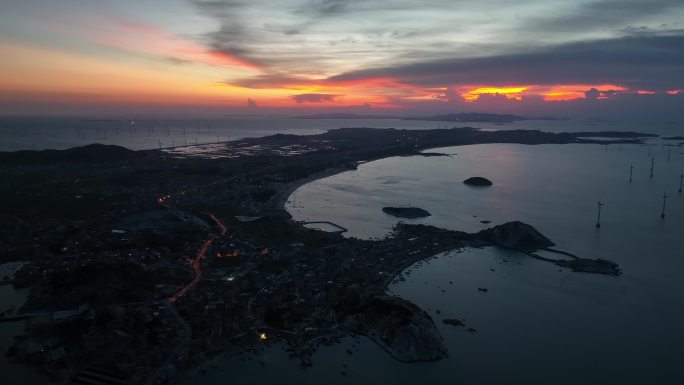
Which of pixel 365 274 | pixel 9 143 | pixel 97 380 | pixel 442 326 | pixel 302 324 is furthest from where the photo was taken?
pixel 9 143

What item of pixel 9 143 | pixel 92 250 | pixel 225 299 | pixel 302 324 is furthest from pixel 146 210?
pixel 9 143

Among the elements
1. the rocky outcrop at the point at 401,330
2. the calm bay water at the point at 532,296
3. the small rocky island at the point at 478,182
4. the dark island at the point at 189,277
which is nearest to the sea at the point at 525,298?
the calm bay water at the point at 532,296

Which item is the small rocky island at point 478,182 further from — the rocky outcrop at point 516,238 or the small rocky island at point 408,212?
the rocky outcrop at point 516,238

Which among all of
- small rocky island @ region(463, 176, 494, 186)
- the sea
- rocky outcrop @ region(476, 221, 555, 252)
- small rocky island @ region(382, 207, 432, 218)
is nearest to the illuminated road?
the sea

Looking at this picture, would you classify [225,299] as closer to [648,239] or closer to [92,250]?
[92,250]

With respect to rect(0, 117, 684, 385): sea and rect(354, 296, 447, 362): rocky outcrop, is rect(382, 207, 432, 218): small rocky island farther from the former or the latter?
rect(354, 296, 447, 362): rocky outcrop

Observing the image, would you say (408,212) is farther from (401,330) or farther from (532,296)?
(401,330)
